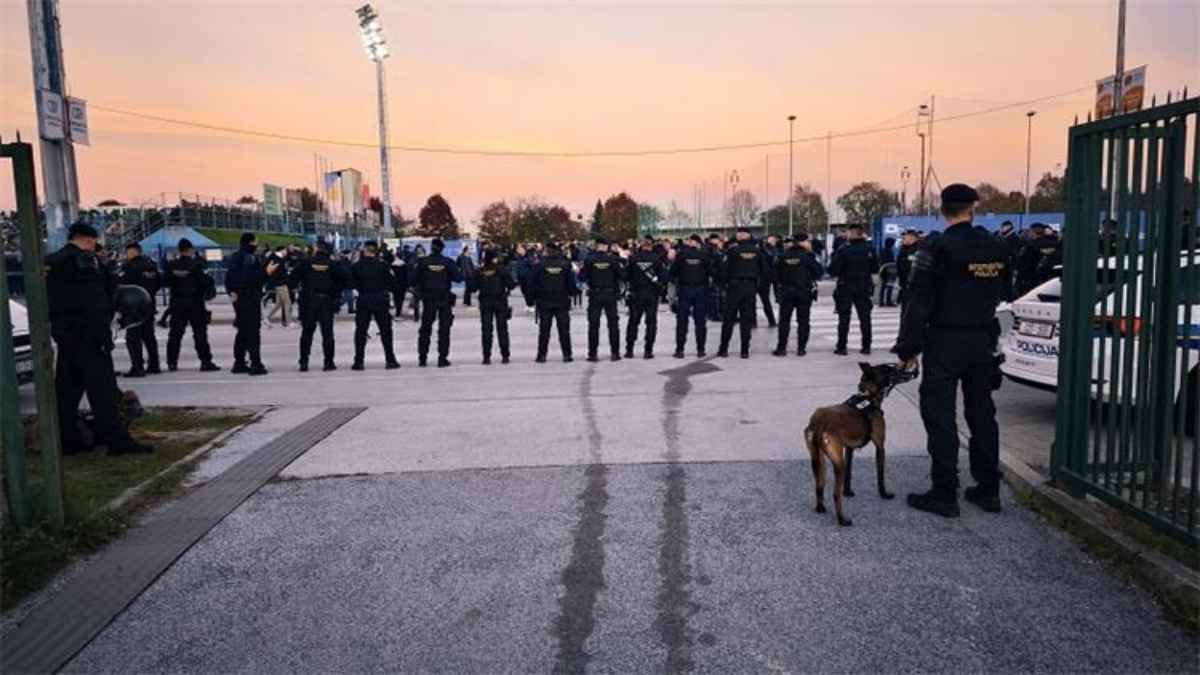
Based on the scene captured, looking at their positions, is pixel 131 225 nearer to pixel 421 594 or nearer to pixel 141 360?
pixel 141 360

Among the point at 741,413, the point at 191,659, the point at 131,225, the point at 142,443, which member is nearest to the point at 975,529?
the point at 741,413

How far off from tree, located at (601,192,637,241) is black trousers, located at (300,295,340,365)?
2921 inches

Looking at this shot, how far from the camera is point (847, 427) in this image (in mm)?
4812

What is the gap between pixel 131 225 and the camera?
124 ft

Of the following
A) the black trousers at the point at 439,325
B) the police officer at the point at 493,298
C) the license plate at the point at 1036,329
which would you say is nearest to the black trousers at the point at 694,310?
the police officer at the point at 493,298

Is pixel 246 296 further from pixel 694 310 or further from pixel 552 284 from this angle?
pixel 694 310

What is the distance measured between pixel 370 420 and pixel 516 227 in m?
51.7

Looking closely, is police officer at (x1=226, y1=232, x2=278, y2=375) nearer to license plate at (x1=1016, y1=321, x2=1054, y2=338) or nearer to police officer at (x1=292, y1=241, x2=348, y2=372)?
police officer at (x1=292, y1=241, x2=348, y2=372)

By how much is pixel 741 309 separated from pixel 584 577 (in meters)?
8.49

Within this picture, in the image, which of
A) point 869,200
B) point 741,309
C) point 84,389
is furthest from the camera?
point 869,200

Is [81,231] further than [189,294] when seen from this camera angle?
No

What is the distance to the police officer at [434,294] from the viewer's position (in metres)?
12.0

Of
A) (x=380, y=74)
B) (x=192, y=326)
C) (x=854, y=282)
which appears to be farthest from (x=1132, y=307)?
(x=380, y=74)

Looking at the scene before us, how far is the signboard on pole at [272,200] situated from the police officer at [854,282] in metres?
41.9
